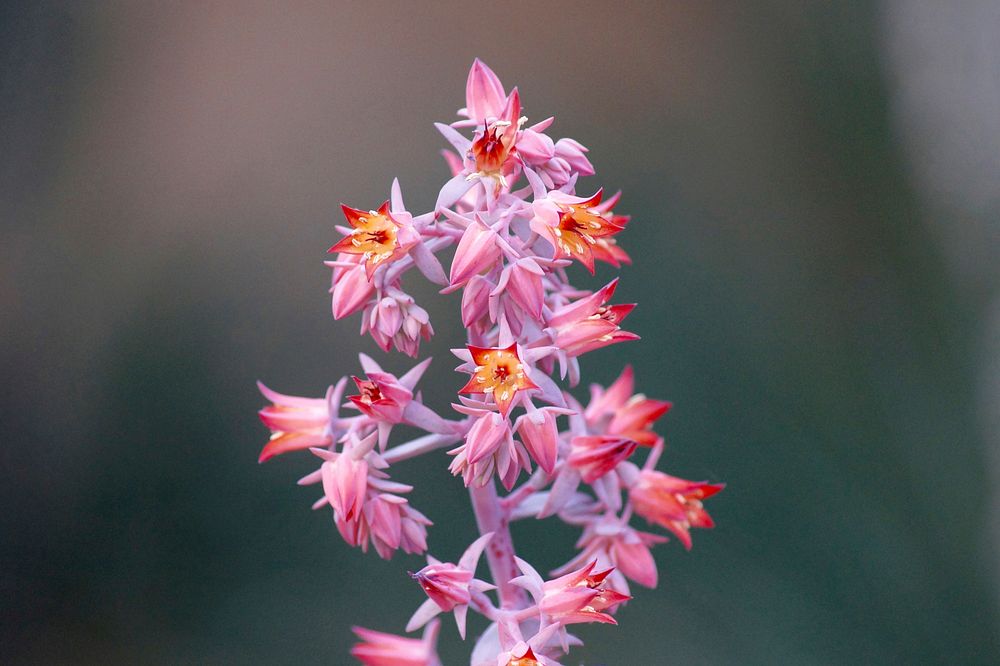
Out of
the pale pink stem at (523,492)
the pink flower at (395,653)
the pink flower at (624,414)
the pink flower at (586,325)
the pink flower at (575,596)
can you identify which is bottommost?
the pink flower at (395,653)

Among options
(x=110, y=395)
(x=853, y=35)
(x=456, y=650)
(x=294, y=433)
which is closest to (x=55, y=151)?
(x=110, y=395)

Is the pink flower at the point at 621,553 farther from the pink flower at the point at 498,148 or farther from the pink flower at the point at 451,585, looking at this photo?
the pink flower at the point at 498,148

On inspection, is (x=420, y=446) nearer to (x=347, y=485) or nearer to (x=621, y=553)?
(x=347, y=485)

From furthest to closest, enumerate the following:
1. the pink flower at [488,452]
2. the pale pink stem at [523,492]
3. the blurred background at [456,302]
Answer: the blurred background at [456,302], the pale pink stem at [523,492], the pink flower at [488,452]

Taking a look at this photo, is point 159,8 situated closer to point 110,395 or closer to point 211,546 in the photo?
point 110,395

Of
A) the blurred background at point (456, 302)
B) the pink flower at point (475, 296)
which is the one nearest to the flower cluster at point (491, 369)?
the pink flower at point (475, 296)

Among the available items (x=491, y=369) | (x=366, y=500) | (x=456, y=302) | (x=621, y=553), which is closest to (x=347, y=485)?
(x=366, y=500)

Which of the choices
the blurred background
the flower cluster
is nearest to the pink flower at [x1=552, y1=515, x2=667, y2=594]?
the flower cluster
